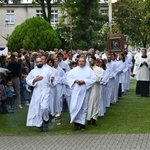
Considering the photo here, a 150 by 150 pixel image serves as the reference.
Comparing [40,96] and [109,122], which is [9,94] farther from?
[40,96]

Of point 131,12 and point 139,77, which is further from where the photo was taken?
point 131,12

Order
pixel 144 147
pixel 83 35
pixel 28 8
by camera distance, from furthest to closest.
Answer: pixel 28 8
pixel 83 35
pixel 144 147

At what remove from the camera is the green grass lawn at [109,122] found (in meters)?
14.8

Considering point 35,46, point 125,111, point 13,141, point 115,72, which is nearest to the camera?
point 13,141

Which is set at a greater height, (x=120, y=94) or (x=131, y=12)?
(x=131, y=12)

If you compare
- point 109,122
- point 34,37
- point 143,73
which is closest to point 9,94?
point 109,122

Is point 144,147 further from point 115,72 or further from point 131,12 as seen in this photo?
point 131,12

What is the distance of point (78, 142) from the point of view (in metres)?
13.0

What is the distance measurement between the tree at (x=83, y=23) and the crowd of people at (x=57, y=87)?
28.1 meters

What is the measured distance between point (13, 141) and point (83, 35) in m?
37.5

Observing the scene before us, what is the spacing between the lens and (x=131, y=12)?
57219 mm

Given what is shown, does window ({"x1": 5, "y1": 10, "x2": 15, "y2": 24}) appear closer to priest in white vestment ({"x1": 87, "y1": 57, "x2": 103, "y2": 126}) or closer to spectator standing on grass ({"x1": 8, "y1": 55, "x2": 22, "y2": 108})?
spectator standing on grass ({"x1": 8, "y1": 55, "x2": 22, "y2": 108})

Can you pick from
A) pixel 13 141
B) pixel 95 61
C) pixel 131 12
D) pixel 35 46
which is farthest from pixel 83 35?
pixel 13 141

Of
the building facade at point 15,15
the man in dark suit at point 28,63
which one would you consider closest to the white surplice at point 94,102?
the man in dark suit at point 28,63
